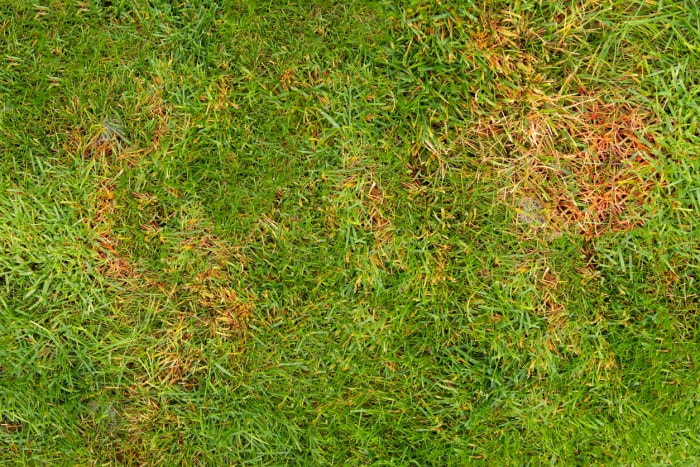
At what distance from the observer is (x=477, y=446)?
205cm

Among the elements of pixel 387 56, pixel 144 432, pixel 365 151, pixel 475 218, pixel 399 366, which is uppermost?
pixel 387 56

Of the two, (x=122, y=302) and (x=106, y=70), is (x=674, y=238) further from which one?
(x=106, y=70)

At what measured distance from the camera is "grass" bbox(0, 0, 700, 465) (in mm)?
2043

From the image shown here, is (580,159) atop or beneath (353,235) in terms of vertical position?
atop

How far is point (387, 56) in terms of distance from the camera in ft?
6.80

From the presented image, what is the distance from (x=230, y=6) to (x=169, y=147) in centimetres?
68

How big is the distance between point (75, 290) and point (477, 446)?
190 cm

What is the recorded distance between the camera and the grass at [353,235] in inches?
80.4

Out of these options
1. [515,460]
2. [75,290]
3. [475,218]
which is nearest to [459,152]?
[475,218]

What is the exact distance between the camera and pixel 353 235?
207cm

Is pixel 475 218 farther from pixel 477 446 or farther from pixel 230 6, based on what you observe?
pixel 230 6

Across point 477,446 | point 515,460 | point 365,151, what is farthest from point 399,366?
point 365,151

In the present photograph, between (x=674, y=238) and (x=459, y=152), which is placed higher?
(x=459, y=152)

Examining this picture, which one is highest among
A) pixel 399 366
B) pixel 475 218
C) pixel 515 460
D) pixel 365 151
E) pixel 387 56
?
pixel 387 56
